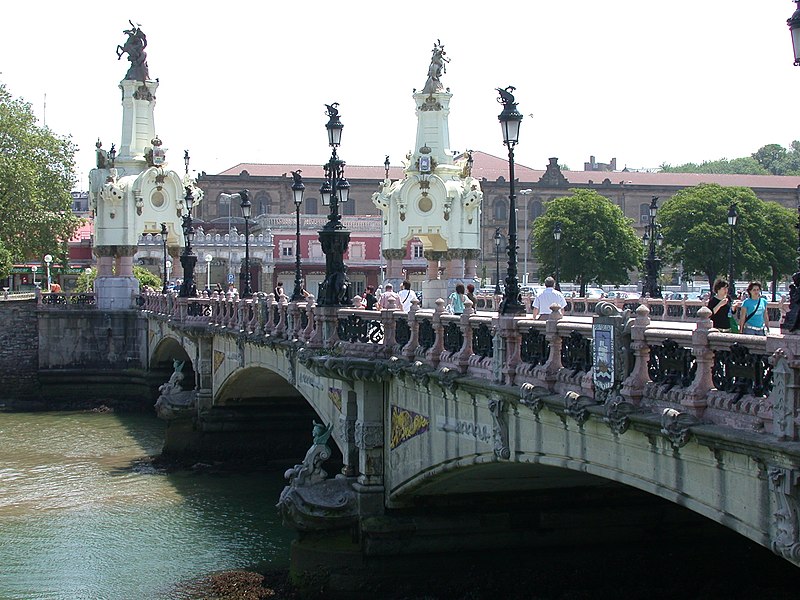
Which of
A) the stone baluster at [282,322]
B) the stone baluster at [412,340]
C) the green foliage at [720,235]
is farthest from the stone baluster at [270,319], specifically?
the green foliage at [720,235]

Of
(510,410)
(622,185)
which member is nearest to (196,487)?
(510,410)

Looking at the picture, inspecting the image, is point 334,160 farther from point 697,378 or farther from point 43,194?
point 43,194

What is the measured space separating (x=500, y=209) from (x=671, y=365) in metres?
101

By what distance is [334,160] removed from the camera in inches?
945

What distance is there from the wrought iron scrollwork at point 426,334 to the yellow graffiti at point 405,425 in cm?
108

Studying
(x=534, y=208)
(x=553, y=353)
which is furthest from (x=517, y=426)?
(x=534, y=208)

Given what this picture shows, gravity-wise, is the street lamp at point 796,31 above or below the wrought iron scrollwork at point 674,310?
above

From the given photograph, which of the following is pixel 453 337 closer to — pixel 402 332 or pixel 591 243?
pixel 402 332

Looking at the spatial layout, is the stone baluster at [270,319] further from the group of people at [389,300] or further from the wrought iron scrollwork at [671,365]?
the wrought iron scrollwork at [671,365]

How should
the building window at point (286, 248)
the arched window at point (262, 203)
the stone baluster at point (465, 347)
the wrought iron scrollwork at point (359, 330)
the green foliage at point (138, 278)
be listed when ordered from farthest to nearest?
1. the arched window at point (262, 203)
2. the building window at point (286, 248)
3. the green foliage at point (138, 278)
4. the wrought iron scrollwork at point (359, 330)
5. the stone baluster at point (465, 347)

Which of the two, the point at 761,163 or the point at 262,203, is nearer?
the point at 262,203

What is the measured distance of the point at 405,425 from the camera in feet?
64.4

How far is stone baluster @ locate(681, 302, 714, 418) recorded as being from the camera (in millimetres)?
10922

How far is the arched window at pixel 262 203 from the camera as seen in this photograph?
11056cm
